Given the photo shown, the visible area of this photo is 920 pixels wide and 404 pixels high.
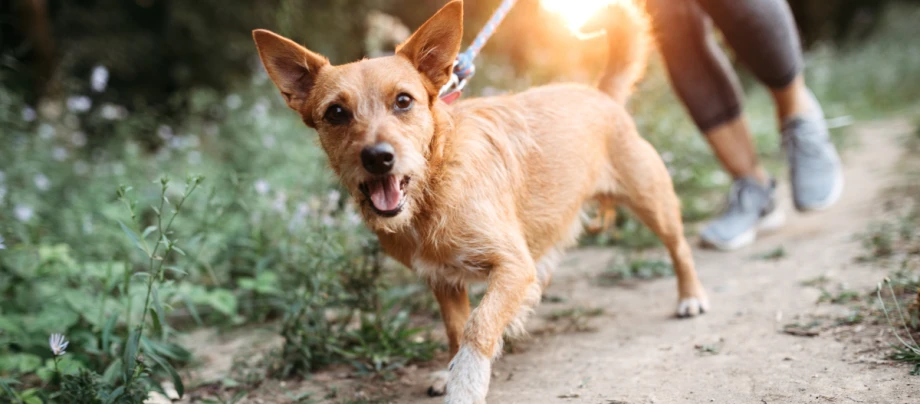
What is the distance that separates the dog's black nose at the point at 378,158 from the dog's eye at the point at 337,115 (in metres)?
0.27

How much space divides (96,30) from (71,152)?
4049mm

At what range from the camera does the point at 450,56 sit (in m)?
2.45

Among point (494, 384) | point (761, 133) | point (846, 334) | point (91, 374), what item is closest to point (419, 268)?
point (494, 384)

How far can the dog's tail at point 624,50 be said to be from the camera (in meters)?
3.40

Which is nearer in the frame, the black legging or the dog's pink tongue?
the dog's pink tongue

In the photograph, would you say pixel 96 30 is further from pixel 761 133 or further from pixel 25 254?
pixel 761 133

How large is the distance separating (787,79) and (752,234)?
40.5 inches

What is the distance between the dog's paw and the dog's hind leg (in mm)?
1293

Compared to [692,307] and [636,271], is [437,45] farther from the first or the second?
[636,271]

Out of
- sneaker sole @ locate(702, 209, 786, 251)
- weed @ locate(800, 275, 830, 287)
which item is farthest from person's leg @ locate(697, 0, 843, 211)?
weed @ locate(800, 275, 830, 287)

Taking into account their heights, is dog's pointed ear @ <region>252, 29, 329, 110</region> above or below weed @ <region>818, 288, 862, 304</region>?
above

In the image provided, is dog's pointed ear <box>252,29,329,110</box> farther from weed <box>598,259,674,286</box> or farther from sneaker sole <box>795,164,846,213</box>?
sneaker sole <box>795,164,846,213</box>

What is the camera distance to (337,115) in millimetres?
2328

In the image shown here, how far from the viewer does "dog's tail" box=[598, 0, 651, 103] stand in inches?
134
